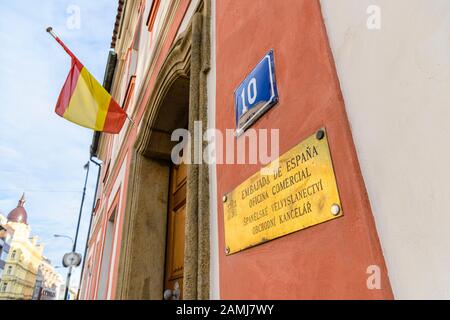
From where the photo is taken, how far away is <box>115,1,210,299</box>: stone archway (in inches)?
67.4

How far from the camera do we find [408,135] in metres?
0.68

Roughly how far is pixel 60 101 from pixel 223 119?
2.99m

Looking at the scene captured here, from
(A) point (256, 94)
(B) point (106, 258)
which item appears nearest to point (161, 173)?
(A) point (256, 94)

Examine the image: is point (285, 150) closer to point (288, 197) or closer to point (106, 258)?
point (288, 197)

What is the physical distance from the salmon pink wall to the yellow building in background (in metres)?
50.6

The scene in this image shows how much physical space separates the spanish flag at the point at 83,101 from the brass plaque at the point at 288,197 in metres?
3.00

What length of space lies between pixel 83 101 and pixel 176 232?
6.50 ft

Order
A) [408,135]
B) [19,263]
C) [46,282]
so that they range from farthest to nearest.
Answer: [46,282], [19,263], [408,135]

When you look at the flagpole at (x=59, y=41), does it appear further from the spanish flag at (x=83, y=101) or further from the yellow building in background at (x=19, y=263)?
the yellow building in background at (x=19, y=263)

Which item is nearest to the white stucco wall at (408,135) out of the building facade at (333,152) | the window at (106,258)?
the building facade at (333,152)

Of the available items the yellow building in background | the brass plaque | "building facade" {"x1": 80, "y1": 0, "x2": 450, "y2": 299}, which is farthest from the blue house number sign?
the yellow building in background

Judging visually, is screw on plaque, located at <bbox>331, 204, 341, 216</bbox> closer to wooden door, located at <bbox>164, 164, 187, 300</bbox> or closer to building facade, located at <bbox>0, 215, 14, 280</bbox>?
wooden door, located at <bbox>164, 164, 187, 300</bbox>

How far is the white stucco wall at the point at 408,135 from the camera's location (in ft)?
2.00

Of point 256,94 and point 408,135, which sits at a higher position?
point 256,94
